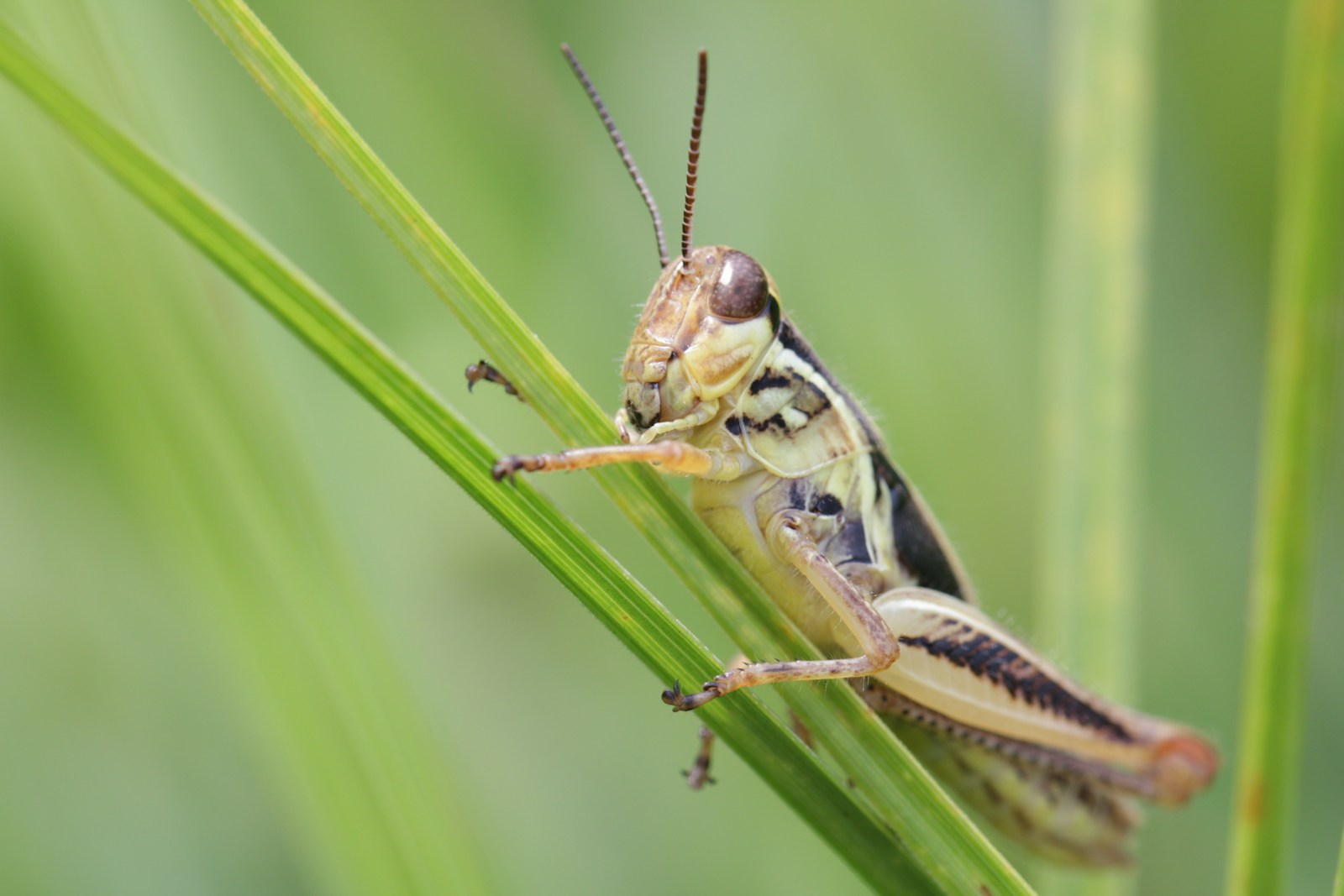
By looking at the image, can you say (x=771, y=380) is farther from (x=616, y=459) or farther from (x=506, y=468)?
(x=506, y=468)

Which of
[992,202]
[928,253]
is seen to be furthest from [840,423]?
[992,202]

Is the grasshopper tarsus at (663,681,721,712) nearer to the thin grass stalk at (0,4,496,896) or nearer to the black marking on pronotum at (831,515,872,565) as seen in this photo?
the thin grass stalk at (0,4,496,896)

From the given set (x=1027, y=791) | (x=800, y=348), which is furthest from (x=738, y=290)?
(x=1027, y=791)

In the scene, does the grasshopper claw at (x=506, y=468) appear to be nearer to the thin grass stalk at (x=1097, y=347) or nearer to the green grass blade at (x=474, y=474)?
the green grass blade at (x=474, y=474)

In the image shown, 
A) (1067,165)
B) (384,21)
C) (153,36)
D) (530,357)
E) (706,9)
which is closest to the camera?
(530,357)

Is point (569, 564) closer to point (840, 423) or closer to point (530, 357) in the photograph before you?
point (530, 357)

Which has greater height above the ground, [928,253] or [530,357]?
[530,357]

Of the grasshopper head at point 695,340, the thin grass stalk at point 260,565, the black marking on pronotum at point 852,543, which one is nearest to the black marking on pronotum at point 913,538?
the black marking on pronotum at point 852,543
